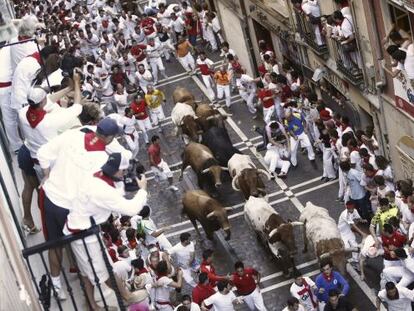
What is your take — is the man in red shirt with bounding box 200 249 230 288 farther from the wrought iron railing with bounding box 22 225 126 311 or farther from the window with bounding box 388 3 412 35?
the wrought iron railing with bounding box 22 225 126 311

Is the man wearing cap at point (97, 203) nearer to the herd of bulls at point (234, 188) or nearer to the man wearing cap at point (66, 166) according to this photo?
the man wearing cap at point (66, 166)

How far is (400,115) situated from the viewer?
22.7 m

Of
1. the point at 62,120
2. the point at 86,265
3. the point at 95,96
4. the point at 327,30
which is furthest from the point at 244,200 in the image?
the point at 86,265

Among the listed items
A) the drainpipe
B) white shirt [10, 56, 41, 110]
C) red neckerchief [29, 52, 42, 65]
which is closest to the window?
the drainpipe

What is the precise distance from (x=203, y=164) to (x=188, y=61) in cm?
980

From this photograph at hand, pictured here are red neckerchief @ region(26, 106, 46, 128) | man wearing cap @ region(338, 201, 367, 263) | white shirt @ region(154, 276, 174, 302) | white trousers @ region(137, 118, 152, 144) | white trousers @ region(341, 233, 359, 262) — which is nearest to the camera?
red neckerchief @ region(26, 106, 46, 128)

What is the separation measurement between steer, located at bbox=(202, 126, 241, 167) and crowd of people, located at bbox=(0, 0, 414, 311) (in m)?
1.00

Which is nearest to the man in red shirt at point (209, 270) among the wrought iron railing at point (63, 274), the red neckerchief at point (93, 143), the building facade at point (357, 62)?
the building facade at point (357, 62)

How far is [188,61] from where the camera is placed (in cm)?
3447

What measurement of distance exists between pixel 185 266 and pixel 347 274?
3.29 meters

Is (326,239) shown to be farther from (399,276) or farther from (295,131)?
(295,131)

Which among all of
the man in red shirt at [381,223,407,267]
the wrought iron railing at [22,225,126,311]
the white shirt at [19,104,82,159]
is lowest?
the man in red shirt at [381,223,407,267]

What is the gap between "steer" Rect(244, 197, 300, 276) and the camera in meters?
20.9

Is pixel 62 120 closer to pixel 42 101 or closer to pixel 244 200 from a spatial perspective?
pixel 42 101
